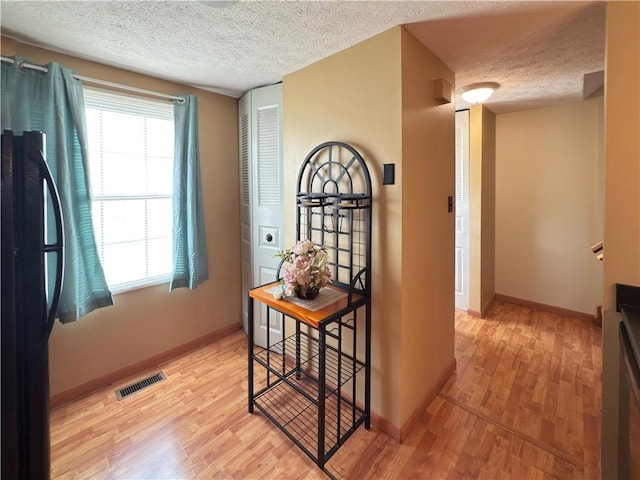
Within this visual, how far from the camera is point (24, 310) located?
1.22 m

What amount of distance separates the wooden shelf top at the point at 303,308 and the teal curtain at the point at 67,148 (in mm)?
1106

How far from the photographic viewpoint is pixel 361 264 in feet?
6.20

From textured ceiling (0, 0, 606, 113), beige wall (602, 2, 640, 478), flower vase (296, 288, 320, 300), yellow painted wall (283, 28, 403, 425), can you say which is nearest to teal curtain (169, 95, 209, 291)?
textured ceiling (0, 0, 606, 113)

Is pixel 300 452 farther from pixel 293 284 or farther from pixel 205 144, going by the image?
pixel 205 144

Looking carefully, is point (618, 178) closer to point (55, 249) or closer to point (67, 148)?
point (55, 249)

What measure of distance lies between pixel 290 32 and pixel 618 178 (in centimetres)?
168

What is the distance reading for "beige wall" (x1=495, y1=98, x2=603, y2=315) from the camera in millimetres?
3104

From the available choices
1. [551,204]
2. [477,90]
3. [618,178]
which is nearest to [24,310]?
[618,178]

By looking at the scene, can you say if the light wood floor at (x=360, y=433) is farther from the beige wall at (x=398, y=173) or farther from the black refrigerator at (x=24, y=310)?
the black refrigerator at (x=24, y=310)

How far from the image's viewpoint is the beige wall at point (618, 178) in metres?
1.27

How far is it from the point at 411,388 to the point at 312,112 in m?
1.84

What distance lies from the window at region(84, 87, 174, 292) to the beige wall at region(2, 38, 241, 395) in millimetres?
152

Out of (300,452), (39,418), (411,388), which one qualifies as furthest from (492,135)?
(39,418)

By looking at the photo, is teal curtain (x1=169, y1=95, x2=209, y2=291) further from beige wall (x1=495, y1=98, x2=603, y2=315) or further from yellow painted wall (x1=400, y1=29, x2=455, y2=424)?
beige wall (x1=495, y1=98, x2=603, y2=315)
